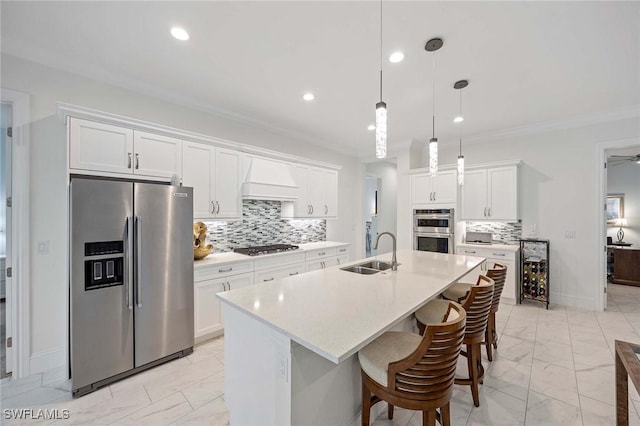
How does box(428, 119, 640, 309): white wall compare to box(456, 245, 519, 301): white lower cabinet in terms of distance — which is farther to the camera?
box(456, 245, 519, 301): white lower cabinet

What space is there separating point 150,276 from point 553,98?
5.05 m

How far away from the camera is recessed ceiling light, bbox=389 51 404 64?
2412 mm

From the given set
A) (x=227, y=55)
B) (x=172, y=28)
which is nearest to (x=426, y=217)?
(x=227, y=55)

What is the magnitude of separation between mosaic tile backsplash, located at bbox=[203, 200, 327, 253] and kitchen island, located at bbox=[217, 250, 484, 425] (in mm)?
1952

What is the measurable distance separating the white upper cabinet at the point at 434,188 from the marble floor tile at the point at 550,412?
329 centimetres

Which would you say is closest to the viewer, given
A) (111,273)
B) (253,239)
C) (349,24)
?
(349,24)

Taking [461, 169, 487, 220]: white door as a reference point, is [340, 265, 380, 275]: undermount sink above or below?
below

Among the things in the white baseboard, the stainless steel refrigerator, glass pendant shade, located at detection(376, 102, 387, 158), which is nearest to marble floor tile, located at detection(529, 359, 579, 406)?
glass pendant shade, located at detection(376, 102, 387, 158)

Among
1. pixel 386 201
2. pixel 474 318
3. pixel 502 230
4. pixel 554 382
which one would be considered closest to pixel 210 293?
pixel 474 318

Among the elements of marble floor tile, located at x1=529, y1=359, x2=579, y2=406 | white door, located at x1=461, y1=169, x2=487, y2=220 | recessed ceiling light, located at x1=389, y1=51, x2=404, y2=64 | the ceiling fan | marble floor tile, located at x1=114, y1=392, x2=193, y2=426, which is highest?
recessed ceiling light, located at x1=389, y1=51, x2=404, y2=64

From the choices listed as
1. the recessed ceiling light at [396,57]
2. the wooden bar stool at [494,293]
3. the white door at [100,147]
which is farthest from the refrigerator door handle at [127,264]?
the wooden bar stool at [494,293]

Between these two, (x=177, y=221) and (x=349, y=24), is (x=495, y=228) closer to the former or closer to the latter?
(x=349, y=24)

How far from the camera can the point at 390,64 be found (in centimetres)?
259

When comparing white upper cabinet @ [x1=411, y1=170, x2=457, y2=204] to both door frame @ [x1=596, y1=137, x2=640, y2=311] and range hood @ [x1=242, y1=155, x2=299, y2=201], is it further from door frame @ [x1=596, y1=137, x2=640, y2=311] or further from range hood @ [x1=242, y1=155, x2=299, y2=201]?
range hood @ [x1=242, y1=155, x2=299, y2=201]
